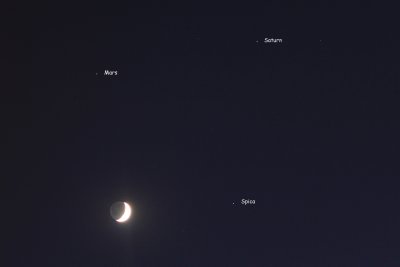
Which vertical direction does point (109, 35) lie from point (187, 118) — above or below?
above

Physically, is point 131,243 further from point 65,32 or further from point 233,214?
point 65,32

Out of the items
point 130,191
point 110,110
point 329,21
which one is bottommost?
point 130,191

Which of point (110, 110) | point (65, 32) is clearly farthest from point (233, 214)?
point (65, 32)

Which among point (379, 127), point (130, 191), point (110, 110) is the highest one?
point (110, 110)

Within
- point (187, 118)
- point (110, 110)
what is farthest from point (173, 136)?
point (110, 110)

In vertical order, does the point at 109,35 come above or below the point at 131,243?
above

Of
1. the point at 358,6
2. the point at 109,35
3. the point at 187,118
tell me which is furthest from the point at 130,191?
the point at 358,6

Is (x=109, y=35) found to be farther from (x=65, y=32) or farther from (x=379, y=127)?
(x=379, y=127)
